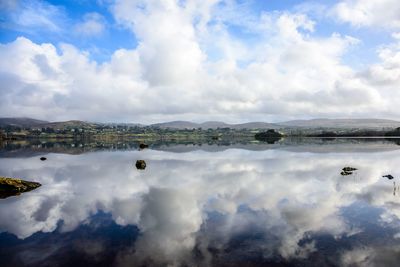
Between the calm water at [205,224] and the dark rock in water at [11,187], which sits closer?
the calm water at [205,224]

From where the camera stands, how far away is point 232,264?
53.1ft

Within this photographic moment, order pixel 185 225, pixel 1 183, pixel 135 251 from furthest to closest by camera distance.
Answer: pixel 1 183, pixel 185 225, pixel 135 251

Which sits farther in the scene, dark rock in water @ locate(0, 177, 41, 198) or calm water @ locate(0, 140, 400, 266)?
dark rock in water @ locate(0, 177, 41, 198)

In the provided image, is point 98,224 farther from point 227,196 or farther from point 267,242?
point 227,196


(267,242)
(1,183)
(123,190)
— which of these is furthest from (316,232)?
(1,183)

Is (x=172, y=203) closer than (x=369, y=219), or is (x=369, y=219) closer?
(x=369, y=219)

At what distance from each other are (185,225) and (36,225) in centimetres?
989

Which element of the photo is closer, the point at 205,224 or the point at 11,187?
the point at 205,224

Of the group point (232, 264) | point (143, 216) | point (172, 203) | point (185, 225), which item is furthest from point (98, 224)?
point (232, 264)

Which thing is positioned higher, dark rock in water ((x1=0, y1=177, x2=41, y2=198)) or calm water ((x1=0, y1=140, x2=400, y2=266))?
dark rock in water ((x1=0, y1=177, x2=41, y2=198))

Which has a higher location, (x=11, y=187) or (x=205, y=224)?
(x=11, y=187)

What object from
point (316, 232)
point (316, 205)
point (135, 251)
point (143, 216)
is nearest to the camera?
point (135, 251)

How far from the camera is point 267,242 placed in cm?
1923

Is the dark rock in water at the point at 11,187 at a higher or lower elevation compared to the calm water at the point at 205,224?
higher
